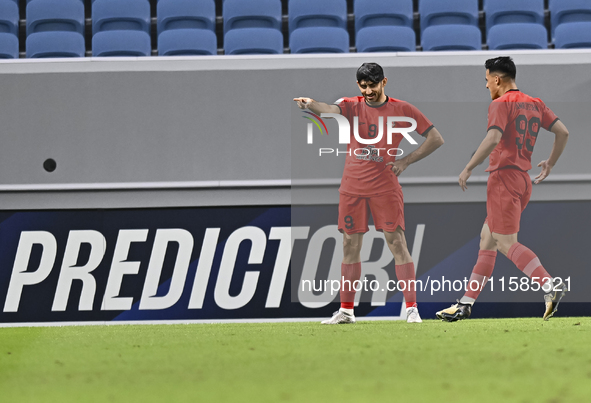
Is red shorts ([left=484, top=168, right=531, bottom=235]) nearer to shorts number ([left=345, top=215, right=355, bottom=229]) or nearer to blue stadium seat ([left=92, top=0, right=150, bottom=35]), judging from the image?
shorts number ([left=345, top=215, right=355, bottom=229])

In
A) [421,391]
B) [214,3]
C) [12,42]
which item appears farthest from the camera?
[214,3]

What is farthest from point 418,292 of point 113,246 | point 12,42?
point 12,42

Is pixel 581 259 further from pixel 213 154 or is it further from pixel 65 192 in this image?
pixel 65 192

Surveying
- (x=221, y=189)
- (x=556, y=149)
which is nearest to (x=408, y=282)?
(x=556, y=149)

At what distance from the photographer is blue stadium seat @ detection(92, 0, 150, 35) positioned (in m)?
6.58

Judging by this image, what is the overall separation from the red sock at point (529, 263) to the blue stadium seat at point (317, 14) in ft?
10.6

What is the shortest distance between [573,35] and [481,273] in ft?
9.93

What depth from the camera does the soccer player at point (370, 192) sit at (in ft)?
14.6

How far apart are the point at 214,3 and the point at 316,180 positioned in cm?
238

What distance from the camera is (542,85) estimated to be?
18.4 feet

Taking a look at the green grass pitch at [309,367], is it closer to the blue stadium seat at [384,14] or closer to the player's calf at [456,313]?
the player's calf at [456,313]

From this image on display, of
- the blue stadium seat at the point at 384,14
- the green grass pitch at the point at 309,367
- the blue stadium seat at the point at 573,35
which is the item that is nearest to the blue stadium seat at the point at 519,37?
the blue stadium seat at the point at 573,35

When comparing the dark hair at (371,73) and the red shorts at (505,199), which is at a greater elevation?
the dark hair at (371,73)

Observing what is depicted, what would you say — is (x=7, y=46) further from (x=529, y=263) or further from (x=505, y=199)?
(x=529, y=263)
